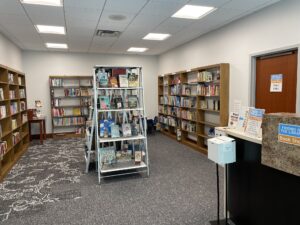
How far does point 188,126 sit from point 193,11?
311cm

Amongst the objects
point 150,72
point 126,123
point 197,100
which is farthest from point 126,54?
point 126,123

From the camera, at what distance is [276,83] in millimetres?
3639

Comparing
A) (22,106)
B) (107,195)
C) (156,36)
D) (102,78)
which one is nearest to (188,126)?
(156,36)

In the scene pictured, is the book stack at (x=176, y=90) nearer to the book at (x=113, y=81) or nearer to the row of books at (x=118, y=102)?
the row of books at (x=118, y=102)

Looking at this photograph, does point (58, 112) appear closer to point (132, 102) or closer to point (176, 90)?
point (176, 90)

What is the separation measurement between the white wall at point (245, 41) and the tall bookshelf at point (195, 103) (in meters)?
0.22

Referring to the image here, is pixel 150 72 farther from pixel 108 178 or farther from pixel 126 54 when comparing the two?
pixel 108 178

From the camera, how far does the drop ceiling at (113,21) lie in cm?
351

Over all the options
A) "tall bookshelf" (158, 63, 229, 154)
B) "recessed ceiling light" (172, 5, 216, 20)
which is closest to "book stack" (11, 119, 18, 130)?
"recessed ceiling light" (172, 5, 216, 20)

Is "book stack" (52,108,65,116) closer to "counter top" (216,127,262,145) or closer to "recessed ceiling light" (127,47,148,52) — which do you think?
"recessed ceiling light" (127,47,148,52)

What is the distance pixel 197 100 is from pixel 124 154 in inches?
94.5

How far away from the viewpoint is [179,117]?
6602 mm

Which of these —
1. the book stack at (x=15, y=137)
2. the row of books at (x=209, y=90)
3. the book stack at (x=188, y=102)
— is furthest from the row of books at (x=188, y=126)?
the book stack at (x=15, y=137)

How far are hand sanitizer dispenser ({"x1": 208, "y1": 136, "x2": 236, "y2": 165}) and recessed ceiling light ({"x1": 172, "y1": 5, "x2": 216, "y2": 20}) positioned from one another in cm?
253
